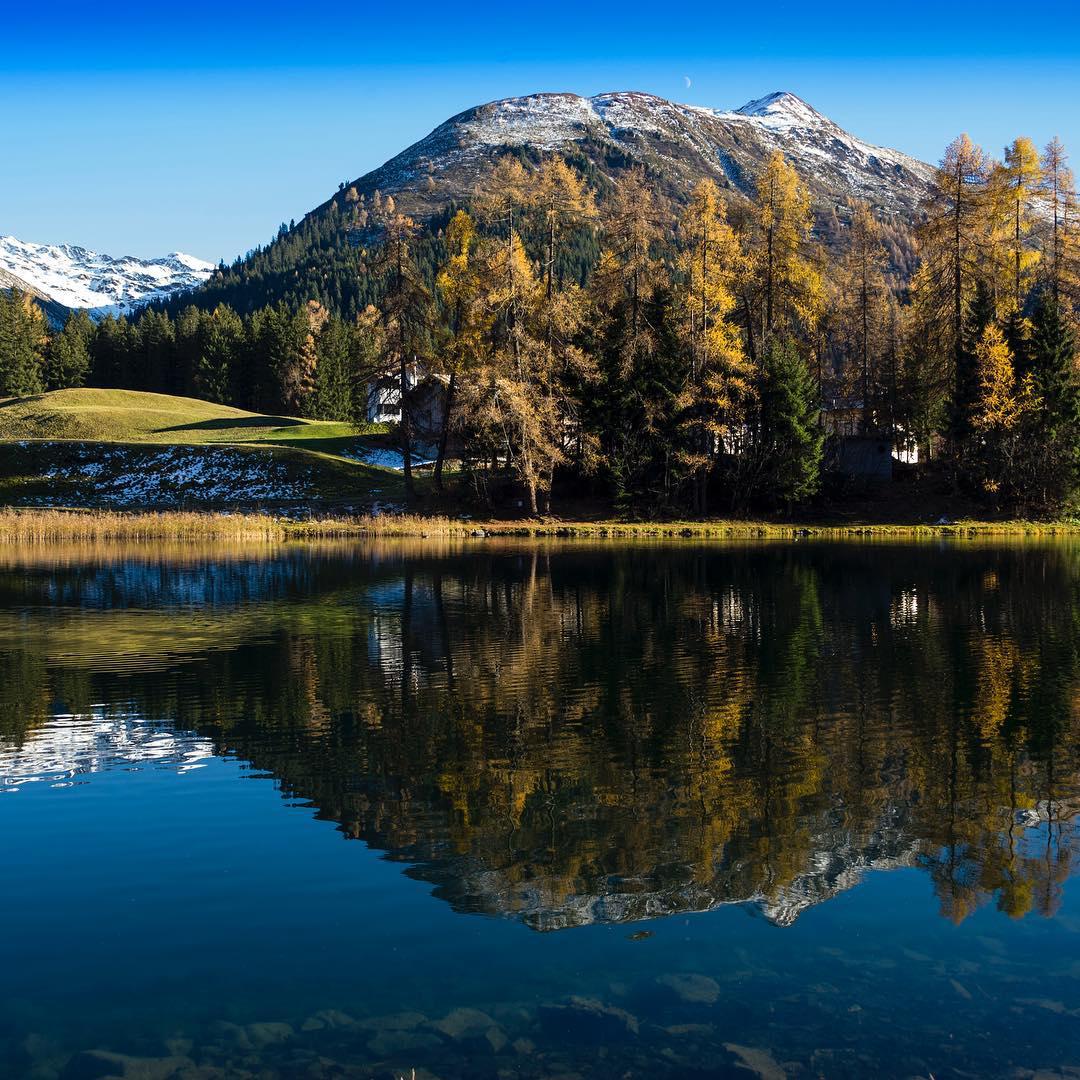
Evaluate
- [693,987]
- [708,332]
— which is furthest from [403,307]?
[693,987]

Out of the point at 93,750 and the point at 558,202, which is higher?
the point at 558,202

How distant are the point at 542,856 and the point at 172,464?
81.5m

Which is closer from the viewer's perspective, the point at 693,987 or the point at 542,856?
the point at 693,987

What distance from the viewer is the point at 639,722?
19.3 metres

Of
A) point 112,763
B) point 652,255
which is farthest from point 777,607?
point 652,255

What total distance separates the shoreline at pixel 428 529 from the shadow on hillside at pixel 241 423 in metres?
36.3

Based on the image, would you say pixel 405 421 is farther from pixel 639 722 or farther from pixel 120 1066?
pixel 120 1066

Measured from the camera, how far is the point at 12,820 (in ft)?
47.2

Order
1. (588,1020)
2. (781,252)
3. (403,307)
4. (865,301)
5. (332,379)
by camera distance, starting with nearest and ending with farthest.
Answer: (588,1020) < (781,252) < (403,307) < (865,301) < (332,379)

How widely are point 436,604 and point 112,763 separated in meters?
20.0

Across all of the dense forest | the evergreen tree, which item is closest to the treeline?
the evergreen tree

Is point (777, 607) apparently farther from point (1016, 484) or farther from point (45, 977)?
point (1016, 484)

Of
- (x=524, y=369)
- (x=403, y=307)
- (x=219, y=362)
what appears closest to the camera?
(x=524, y=369)

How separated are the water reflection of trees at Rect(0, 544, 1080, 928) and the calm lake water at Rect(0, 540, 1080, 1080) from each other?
0.09 metres
